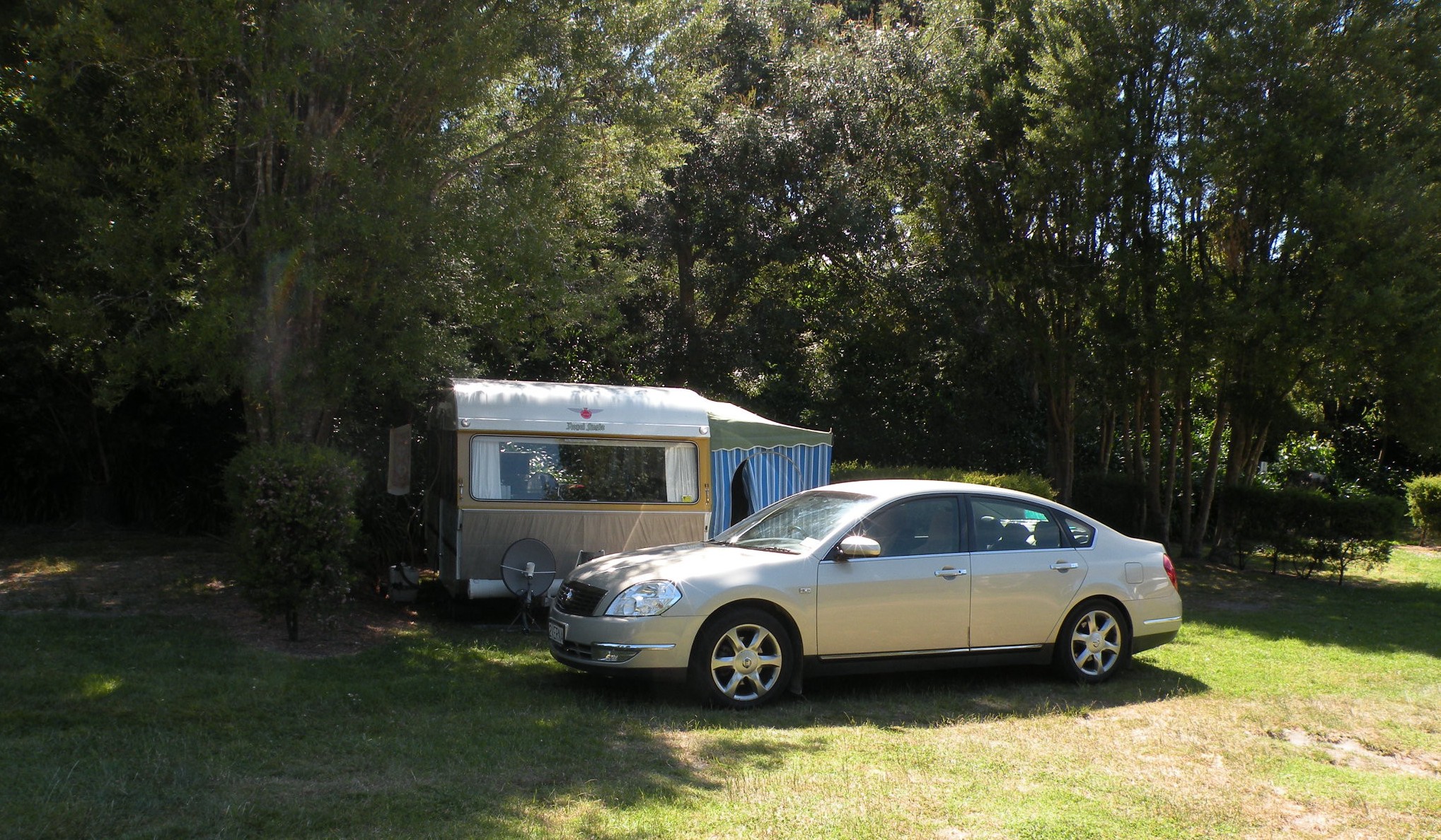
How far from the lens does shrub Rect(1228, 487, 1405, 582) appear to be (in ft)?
47.1

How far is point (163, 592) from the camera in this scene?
34.4ft

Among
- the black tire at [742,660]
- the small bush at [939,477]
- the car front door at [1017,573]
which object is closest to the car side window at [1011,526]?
the car front door at [1017,573]

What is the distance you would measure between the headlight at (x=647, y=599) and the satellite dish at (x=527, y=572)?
Answer: 3.13 meters

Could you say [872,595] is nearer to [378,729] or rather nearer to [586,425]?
[378,729]

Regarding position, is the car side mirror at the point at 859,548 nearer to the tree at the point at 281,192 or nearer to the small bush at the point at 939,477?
the tree at the point at 281,192

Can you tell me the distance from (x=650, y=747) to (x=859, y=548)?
2060 mm

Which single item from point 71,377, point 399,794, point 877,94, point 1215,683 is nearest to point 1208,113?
point 877,94

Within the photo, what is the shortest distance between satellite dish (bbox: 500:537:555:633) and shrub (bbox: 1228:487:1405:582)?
10513 mm

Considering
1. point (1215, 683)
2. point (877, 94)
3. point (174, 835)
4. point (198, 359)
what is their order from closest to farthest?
point (174, 835), point (1215, 683), point (198, 359), point (877, 94)

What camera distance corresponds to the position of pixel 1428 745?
263 inches

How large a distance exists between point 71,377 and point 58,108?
21.7 feet

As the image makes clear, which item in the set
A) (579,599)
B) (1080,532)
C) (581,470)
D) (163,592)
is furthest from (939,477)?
(163,592)

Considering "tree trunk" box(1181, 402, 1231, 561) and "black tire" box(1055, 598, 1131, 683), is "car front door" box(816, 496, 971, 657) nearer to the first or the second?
"black tire" box(1055, 598, 1131, 683)

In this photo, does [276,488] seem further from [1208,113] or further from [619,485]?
[1208,113]
